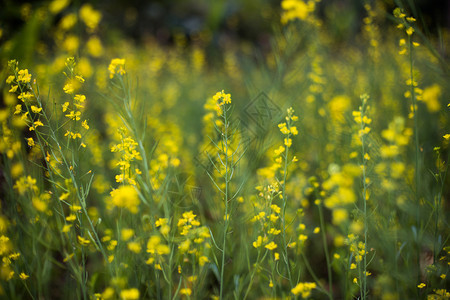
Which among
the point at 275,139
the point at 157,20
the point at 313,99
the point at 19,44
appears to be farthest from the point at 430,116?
the point at 157,20

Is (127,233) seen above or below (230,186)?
above

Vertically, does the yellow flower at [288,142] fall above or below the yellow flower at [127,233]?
above

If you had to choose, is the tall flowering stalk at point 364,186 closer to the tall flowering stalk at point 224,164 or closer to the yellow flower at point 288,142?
the yellow flower at point 288,142

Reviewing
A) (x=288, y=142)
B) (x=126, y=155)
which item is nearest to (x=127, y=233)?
(x=126, y=155)

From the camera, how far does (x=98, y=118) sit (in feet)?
11.5

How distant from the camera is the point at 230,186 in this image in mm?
1481

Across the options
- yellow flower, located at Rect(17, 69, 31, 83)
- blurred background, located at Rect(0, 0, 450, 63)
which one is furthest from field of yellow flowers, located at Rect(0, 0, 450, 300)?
blurred background, located at Rect(0, 0, 450, 63)

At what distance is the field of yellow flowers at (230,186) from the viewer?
110cm

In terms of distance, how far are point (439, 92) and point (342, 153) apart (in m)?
0.81

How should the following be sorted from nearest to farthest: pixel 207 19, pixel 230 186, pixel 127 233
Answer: pixel 127 233, pixel 230 186, pixel 207 19

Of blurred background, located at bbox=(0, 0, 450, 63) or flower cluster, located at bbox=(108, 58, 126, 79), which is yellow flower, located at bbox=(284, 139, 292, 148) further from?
blurred background, located at bbox=(0, 0, 450, 63)

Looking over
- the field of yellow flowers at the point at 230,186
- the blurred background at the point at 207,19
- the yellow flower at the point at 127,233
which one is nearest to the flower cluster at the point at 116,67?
the field of yellow flowers at the point at 230,186

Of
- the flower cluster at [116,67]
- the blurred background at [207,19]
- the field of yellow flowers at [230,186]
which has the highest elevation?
the blurred background at [207,19]

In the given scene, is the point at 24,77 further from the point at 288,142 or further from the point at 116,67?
the point at 288,142
